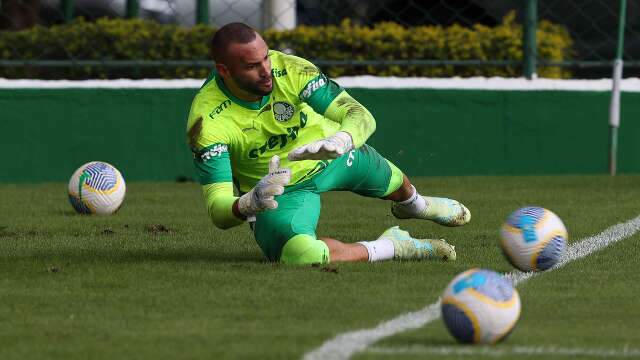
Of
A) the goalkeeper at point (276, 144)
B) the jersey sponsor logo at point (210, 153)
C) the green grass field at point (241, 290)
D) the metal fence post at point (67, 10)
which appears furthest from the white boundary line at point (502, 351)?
the metal fence post at point (67, 10)

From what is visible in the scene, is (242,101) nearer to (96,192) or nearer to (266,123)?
(266,123)

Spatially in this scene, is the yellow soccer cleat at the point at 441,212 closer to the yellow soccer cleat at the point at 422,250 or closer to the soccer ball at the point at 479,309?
the yellow soccer cleat at the point at 422,250

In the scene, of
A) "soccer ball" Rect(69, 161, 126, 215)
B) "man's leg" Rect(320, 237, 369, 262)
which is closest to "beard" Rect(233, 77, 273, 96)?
"man's leg" Rect(320, 237, 369, 262)

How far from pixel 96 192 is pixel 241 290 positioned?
14.8 feet

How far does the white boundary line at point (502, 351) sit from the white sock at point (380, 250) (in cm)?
276

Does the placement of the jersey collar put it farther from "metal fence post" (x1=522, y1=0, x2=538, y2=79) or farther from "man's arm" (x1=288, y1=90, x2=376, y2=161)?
"metal fence post" (x1=522, y1=0, x2=538, y2=79)

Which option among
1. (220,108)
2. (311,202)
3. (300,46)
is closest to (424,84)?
(300,46)

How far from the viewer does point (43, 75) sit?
53.6 ft

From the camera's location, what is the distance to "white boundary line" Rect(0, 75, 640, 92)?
1526cm

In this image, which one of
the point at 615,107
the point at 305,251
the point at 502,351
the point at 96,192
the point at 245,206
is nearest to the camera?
the point at 502,351

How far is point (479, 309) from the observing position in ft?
19.7

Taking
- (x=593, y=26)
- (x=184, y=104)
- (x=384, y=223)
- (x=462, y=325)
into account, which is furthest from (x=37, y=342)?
(x=593, y=26)

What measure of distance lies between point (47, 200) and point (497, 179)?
443 cm

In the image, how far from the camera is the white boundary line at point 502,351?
5879 mm
